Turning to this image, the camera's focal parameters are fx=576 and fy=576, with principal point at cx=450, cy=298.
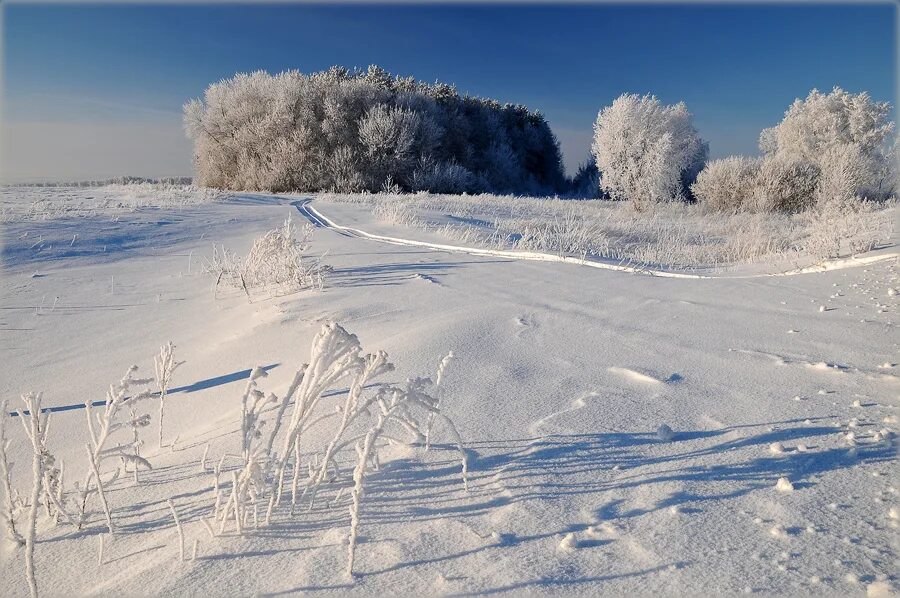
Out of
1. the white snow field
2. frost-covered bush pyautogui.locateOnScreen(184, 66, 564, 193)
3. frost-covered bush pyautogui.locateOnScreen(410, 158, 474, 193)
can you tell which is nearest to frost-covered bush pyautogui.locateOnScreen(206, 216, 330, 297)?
the white snow field

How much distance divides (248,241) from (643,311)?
6.13 m

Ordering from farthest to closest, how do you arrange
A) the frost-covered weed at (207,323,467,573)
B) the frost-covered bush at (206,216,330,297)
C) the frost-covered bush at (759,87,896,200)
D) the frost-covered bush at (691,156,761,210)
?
the frost-covered bush at (759,87,896,200) → the frost-covered bush at (691,156,761,210) → the frost-covered bush at (206,216,330,297) → the frost-covered weed at (207,323,467,573)

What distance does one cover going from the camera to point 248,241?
8.18 metres

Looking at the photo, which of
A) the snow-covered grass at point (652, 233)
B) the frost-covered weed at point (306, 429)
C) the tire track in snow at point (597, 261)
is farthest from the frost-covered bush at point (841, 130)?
the frost-covered weed at point (306, 429)

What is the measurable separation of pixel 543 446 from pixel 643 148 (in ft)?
72.5

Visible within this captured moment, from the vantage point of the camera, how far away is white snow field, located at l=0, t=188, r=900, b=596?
1.40 metres

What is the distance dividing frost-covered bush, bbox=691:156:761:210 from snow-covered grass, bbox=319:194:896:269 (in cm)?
202

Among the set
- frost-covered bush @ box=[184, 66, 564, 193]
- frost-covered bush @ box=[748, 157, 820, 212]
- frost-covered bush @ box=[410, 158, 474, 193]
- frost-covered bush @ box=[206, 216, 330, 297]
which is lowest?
frost-covered bush @ box=[206, 216, 330, 297]

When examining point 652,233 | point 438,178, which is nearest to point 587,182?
point 438,178

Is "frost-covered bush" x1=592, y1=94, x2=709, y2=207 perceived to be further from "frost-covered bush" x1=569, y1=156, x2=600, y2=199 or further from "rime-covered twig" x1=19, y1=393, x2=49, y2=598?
"rime-covered twig" x1=19, y1=393, x2=49, y2=598

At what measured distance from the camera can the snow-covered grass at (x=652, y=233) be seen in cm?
648

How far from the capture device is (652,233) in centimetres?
1256

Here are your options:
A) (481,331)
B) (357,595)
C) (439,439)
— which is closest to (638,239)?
(481,331)

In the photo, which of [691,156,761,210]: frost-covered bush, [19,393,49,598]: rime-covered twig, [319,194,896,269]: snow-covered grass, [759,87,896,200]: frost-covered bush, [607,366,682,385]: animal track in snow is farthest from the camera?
[759,87,896,200]: frost-covered bush
